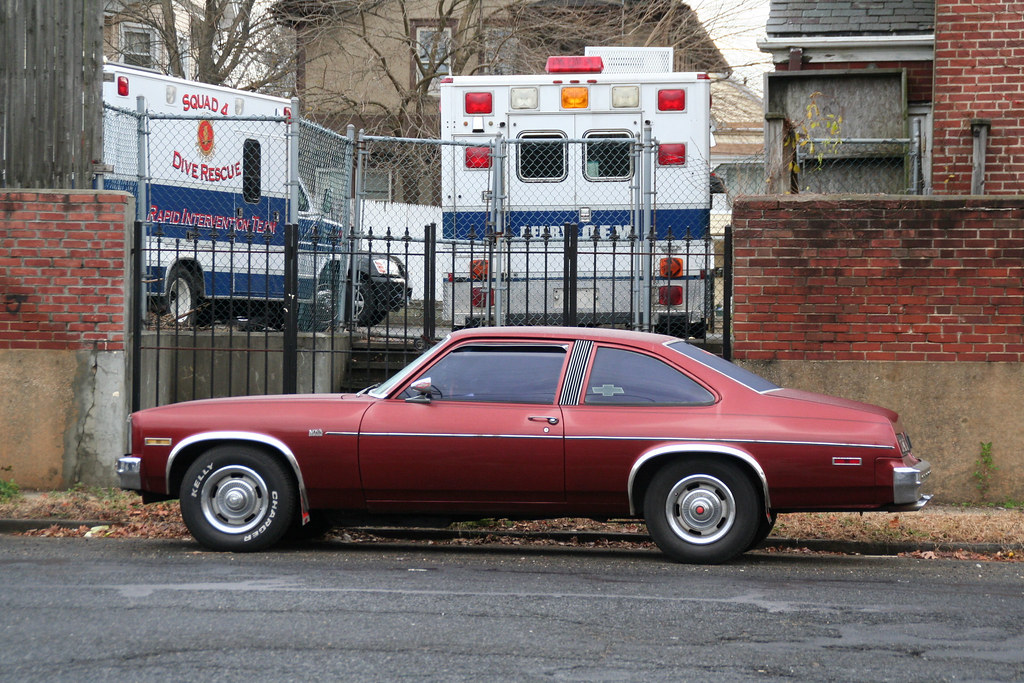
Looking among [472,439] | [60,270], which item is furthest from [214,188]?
[472,439]

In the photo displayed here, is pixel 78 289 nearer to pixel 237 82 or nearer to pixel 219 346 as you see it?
pixel 219 346

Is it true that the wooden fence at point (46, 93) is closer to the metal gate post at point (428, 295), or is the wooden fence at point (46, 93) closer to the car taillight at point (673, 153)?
the metal gate post at point (428, 295)

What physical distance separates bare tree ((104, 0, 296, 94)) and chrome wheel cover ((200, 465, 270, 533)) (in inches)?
687

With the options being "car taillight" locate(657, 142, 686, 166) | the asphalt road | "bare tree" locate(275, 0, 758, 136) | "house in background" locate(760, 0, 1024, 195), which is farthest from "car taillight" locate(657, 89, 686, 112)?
"bare tree" locate(275, 0, 758, 136)

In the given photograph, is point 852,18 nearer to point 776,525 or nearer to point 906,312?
point 906,312

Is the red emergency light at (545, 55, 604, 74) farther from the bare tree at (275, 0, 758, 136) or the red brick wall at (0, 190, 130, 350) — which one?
the bare tree at (275, 0, 758, 136)

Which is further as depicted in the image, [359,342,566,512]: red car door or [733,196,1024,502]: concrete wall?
[733,196,1024,502]: concrete wall

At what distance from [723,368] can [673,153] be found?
238 inches

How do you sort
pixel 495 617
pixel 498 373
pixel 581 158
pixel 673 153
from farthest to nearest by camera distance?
pixel 581 158, pixel 673 153, pixel 498 373, pixel 495 617

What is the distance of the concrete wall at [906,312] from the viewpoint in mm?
9648

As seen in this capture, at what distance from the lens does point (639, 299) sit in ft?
39.9

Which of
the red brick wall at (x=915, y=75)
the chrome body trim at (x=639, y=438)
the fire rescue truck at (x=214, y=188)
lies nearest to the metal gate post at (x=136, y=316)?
the fire rescue truck at (x=214, y=188)

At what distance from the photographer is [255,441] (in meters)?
7.54

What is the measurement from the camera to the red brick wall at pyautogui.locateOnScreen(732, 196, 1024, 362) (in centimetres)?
966
